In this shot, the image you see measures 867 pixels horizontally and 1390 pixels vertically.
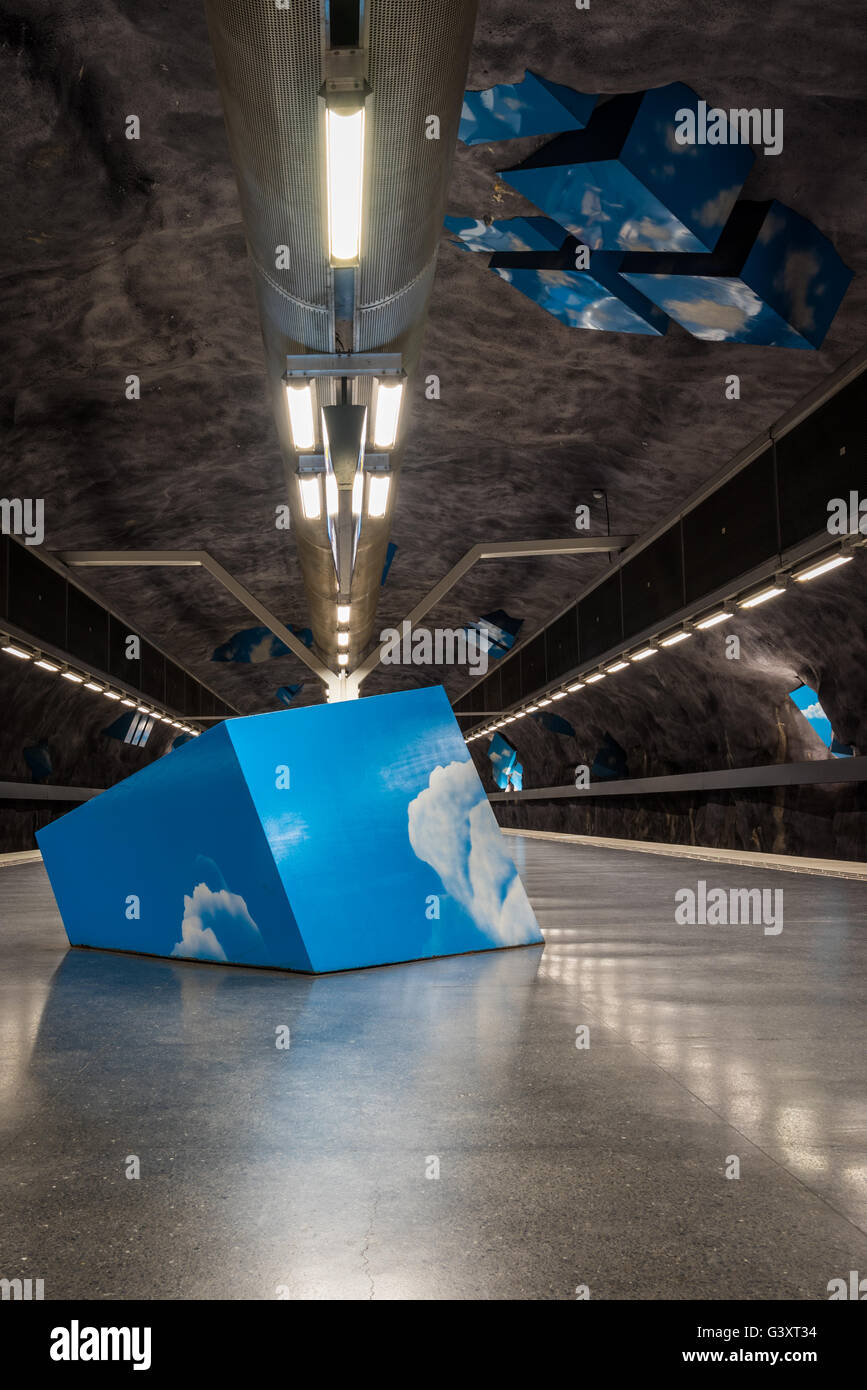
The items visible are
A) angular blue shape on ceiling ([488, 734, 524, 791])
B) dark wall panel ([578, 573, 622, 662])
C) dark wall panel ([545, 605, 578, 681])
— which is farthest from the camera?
angular blue shape on ceiling ([488, 734, 524, 791])

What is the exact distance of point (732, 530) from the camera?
486 inches

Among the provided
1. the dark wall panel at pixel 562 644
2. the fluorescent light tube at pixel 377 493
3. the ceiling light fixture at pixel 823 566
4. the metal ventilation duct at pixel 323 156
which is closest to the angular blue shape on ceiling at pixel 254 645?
the dark wall panel at pixel 562 644

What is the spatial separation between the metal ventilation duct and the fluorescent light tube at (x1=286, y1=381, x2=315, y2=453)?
0.23 meters

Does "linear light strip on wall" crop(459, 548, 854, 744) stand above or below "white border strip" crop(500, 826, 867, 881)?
above

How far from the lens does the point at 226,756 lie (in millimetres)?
6207

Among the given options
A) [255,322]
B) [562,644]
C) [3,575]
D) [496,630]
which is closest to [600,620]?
[562,644]

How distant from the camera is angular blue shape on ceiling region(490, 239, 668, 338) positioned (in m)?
8.02

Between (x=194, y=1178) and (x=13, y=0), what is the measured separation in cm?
591

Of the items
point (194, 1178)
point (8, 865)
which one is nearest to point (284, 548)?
point (8, 865)

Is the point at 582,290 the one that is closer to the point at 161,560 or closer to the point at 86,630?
the point at 161,560

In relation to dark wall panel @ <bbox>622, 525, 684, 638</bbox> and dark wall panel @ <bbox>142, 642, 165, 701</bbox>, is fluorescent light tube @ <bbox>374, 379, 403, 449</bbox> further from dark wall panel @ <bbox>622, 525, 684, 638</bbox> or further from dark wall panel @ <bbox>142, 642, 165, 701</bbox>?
dark wall panel @ <bbox>142, 642, 165, 701</bbox>

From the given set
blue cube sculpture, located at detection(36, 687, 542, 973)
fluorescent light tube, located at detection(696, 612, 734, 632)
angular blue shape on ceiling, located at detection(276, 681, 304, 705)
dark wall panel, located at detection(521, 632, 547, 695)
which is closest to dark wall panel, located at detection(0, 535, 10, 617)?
blue cube sculpture, located at detection(36, 687, 542, 973)

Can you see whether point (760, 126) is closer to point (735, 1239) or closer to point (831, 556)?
point (831, 556)

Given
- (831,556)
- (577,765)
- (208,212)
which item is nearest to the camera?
(208,212)
